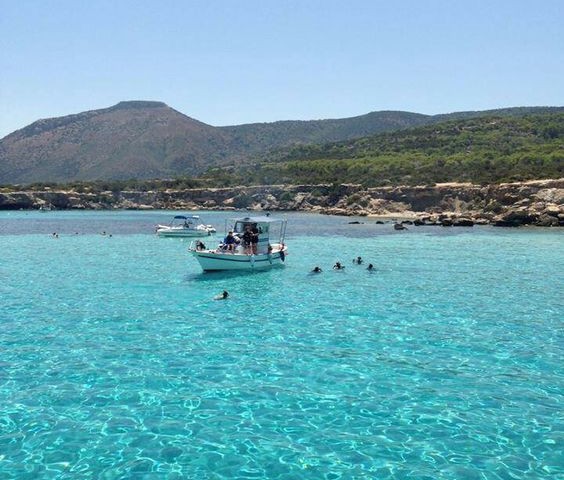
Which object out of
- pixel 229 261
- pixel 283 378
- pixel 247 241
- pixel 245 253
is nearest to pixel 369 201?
pixel 247 241

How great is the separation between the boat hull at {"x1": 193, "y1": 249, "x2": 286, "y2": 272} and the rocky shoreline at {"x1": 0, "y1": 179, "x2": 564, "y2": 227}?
137ft

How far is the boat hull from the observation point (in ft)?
104

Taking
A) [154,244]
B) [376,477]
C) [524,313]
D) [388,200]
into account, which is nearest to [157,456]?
[376,477]

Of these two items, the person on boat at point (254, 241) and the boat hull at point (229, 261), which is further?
the person on boat at point (254, 241)

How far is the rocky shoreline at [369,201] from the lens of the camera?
70250 millimetres

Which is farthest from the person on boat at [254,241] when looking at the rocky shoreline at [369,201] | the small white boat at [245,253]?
the rocky shoreline at [369,201]

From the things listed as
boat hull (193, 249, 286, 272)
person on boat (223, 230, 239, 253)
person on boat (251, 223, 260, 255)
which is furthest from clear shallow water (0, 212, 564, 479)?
person on boat (223, 230, 239, 253)

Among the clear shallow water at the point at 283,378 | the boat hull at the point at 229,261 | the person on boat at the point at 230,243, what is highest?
the person on boat at the point at 230,243

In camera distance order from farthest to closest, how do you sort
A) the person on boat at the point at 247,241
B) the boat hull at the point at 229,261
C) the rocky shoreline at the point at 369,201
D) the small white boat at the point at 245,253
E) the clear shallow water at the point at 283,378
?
1. the rocky shoreline at the point at 369,201
2. the person on boat at the point at 247,241
3. the small white boat at the point at 245,253
4. the boat hull at the point at 229,261
5. the clear shallow water at the point at 283,378

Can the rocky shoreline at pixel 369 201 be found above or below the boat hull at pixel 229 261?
above

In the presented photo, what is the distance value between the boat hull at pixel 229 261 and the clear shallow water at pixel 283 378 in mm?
2690

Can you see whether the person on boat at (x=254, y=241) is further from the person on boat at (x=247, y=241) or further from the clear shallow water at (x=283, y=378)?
the clear shallow water at (x=283, y=378)

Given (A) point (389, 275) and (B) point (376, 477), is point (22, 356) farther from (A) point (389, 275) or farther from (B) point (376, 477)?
(A) point (389, 275)

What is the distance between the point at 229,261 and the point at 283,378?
60.5ft
